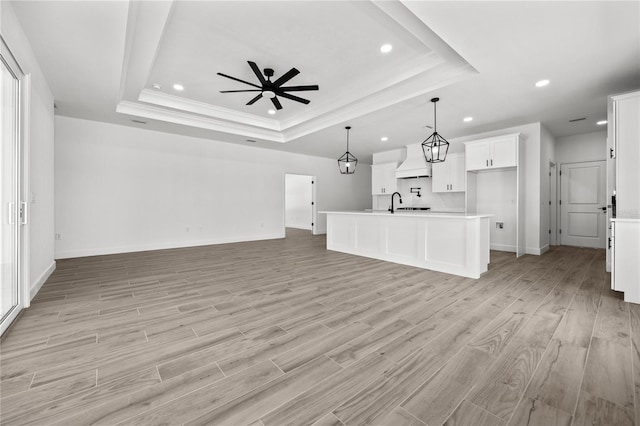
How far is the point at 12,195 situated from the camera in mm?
2547

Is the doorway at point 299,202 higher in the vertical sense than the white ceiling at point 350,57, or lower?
lower

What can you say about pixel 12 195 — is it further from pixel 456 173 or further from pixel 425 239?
pixel 456 173

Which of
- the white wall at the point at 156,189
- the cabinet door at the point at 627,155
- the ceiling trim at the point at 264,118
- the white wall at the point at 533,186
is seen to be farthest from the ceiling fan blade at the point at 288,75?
the white wall at the point at 533,186

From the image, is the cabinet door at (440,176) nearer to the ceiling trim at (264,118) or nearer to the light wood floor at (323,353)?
the ceiling trim at (264,118)

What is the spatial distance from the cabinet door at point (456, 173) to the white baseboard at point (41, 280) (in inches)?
290

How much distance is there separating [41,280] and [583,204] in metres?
10.3

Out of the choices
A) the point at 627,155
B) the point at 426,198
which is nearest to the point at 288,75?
the point at 627,155

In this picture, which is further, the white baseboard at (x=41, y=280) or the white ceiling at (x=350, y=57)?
the white baseboard at (x=41, y=280)

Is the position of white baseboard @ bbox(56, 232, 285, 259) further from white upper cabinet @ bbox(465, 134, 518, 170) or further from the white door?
the white door

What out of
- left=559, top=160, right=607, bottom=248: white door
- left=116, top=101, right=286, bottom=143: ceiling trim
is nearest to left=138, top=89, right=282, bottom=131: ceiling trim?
left=116, top=101, right=286, bottom=143: ceiling trim

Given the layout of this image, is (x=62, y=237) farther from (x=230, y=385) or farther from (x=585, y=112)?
(x=585, y=112)

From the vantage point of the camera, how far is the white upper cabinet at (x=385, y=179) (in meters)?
8.00

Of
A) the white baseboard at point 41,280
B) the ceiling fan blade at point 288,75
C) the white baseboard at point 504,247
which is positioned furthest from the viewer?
the white baseboard at point 504,247

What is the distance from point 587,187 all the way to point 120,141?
34.8ft
